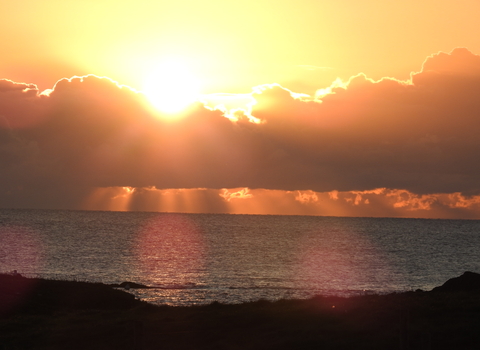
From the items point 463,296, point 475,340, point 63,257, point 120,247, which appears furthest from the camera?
point 120,247

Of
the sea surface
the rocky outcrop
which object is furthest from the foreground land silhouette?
the sea surface

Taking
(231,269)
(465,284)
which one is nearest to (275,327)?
(465,284)

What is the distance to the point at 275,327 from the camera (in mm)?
28891

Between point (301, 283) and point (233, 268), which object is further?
point (233, 268)

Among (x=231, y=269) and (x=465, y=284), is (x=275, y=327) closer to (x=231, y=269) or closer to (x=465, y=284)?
(x=465, y=284)

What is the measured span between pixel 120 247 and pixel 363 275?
74411mm

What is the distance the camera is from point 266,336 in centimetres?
2686

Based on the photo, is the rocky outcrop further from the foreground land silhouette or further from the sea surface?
the sea surface

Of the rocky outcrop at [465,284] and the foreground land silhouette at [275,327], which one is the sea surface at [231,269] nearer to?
the rocky outcrop at [465,284]

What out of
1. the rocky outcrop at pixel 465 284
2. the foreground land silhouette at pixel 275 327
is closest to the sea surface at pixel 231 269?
the rocky outcrop at pixel 465 284

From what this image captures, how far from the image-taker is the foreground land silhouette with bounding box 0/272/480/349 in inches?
952

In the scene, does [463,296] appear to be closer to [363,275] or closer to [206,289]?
[206,289]

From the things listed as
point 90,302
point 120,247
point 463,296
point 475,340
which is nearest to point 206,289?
point 90,302

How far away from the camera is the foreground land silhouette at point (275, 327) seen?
2419cm
